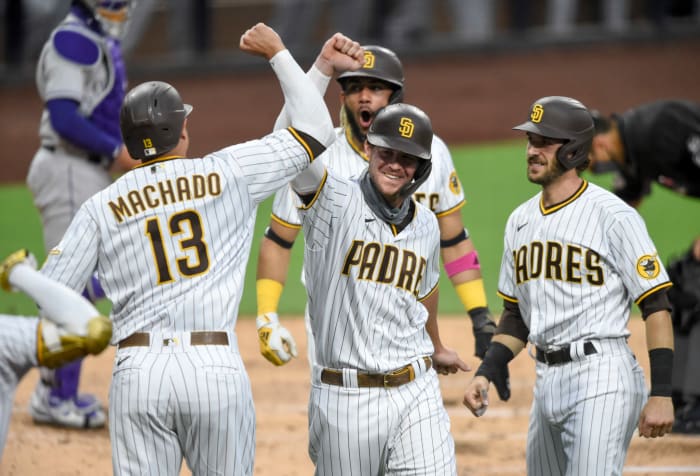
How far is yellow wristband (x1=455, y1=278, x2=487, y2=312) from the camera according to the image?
18.4 ft

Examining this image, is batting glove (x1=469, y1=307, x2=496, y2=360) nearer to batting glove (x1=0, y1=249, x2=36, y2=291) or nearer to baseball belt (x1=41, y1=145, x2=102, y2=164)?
batting glove (x1=0, y1=249, x2=36, y2=291)

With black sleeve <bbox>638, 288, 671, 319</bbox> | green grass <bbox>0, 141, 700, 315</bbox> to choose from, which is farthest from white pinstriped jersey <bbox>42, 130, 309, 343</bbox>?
green grass <bbox>0, 141, 700, 315</bbox>

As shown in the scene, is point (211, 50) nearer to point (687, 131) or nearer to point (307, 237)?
point (687, 131)

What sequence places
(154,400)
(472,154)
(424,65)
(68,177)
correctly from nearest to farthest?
(154,400), (68,177), (472,154), (424,65)

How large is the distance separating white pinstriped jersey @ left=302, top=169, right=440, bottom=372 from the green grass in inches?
235

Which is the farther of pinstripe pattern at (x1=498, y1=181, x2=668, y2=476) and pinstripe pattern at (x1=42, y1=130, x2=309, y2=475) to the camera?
pinstripe pattern at (x1=498, y1=181, x2=668, y2=476)

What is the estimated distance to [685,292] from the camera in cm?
667

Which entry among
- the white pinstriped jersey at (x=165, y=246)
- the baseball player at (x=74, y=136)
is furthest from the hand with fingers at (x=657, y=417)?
the baseball player at (x=74, y=136)

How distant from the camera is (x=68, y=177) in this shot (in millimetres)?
6672

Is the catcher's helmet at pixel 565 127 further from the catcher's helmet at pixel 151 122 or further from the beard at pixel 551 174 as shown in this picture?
the catcher's helmet at pixel 151 122

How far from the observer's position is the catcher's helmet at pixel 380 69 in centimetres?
544

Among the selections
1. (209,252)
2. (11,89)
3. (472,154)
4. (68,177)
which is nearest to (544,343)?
(209,252)

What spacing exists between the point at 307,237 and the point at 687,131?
3159 mm

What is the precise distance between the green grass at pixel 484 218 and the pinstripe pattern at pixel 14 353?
6691 mm
